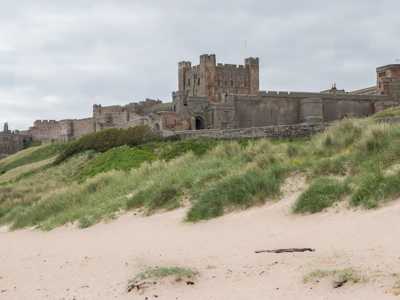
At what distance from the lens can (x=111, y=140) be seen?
127ft

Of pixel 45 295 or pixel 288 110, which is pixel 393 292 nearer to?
pixel 45 295

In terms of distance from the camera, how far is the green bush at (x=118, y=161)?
29548 millimetres

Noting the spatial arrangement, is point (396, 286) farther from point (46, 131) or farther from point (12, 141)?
point (46, 131)

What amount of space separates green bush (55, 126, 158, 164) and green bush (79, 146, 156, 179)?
251cm

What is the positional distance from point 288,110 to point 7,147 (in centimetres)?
5028

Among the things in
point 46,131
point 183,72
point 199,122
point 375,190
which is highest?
point 183,72

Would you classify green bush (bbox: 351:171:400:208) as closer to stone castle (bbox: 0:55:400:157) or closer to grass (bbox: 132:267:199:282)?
grass (bbox: 132:267:199:282)

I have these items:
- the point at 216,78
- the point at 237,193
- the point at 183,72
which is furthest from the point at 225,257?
the point at 183,72

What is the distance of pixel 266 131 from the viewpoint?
28.1 m

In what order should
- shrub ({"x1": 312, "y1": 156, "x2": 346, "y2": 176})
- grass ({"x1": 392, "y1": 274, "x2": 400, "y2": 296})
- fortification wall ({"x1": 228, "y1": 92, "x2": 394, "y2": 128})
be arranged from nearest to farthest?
grass ({"x1": 392, "y1": 274, "x2": 400, "y2": 296}) → shrub ({"x1": 312, "y1": 156, "x2": 346, "y2": 176}) → fortification wall ({"x1": 228, "y1": 92, "x2": 394, "y2": 128})

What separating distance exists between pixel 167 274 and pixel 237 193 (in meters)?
5.61

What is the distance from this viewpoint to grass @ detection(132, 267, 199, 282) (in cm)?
848

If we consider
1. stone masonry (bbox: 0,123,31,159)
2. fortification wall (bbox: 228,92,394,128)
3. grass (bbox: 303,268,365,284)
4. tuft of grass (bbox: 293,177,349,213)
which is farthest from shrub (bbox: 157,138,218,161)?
stone masonry (bbox: 0,123,31,159)

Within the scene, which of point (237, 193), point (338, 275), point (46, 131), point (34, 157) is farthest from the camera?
point (46, 131)
